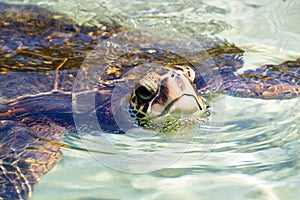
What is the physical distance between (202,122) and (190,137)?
151 mm

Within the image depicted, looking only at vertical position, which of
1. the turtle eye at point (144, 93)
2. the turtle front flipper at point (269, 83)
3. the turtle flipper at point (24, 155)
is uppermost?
the turtle eye at point (144, 93)

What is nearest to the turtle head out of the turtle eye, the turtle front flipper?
the turtle eye

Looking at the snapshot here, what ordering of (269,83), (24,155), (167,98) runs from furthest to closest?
(269,83) → (24,155) → (167,98)

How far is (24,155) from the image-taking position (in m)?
3.07

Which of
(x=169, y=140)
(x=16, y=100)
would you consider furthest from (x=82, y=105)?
(x=169, y=140)

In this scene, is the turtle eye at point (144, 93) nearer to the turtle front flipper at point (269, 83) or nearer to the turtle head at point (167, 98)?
the turtle head at point (167, 98)

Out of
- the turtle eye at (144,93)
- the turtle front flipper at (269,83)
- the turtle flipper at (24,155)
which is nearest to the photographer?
the turtle flipper at (24,155)

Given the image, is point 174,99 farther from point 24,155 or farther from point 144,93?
point 24,155

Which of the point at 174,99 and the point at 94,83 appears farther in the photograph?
the point at 94,83

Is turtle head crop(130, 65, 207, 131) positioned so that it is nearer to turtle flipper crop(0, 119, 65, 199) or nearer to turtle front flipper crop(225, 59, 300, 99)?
turtle flipper crop(0, 119, 65, 199)

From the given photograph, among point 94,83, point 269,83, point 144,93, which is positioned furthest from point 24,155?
point 269,83

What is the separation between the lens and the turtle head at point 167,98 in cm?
280

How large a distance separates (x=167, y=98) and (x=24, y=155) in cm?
117

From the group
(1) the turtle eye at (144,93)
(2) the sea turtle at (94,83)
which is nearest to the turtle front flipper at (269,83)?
(2) the sea turtle at (94,83)
